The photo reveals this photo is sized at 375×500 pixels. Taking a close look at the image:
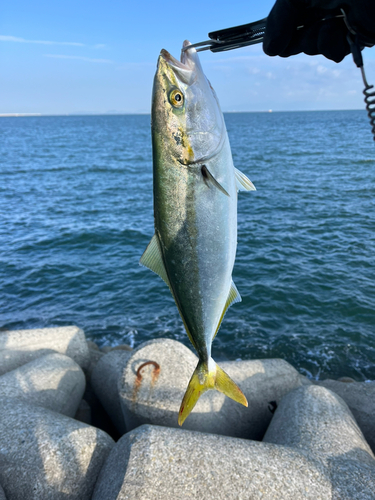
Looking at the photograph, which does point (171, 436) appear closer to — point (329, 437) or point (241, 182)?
point (329, 437)

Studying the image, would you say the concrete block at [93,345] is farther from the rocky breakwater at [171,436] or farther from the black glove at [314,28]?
the black glove at [314,28]

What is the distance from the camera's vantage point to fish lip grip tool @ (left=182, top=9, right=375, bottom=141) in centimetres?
231

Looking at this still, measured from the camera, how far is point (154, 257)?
106 inches

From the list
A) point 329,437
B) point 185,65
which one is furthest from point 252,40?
point 329,437

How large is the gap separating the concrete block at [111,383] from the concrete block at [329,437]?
280cm

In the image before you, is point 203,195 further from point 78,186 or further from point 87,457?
point 78,186

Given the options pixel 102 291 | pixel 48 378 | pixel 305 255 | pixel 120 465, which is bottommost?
pixel 102 291

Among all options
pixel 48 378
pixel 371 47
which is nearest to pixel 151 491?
pixel 48 378

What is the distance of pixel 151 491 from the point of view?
3.54m

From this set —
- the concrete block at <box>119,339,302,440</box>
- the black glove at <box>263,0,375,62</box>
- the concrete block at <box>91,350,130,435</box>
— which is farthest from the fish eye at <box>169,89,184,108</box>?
the concrete block at <box>91,350,130,435</box>

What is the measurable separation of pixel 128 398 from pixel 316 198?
65.3 feet

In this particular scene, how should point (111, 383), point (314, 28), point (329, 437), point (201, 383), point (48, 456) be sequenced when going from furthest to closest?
point (111, 383), point (329, 437), point (48, 456), point (201, 383), point (314, 28)

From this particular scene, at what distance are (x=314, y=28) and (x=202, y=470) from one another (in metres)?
4.16

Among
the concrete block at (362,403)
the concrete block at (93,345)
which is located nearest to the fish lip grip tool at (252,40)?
the concrete block at (362,403)
